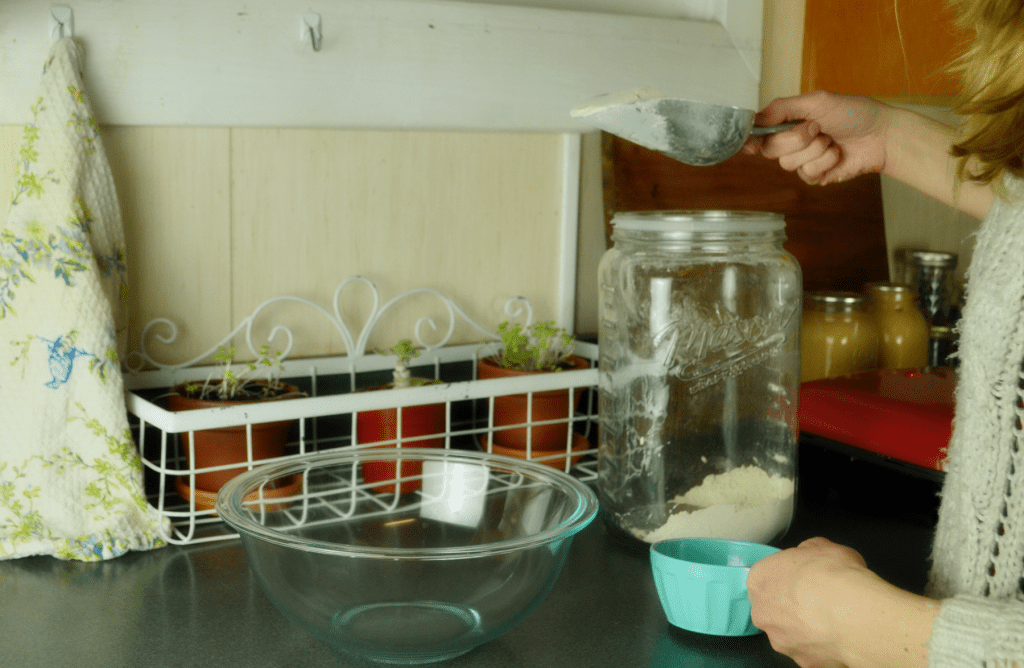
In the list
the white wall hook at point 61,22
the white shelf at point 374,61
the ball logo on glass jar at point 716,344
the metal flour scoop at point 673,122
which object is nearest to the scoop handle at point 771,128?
the metal flour scoop at point 673,122

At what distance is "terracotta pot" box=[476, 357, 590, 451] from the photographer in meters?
1.03

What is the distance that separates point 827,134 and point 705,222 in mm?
161

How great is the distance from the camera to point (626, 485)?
2.88 feet

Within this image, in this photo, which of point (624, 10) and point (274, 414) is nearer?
point (274, 414)

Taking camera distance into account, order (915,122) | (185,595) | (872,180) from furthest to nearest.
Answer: (872,180) < (915,122) < (185,595)

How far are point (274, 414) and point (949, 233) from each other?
106 centimetres

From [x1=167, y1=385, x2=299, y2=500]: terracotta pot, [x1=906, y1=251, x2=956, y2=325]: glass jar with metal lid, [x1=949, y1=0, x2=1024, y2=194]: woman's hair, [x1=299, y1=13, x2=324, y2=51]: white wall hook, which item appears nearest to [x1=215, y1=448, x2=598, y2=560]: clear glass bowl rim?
[x1=167, y1=385, x2=299, y2=500]: terracotta pot

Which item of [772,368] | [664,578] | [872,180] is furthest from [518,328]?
[872,180]

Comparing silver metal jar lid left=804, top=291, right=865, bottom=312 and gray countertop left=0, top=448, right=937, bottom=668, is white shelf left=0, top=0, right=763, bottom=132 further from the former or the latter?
gray countertop left=0, top=448, right=937, bottom=668

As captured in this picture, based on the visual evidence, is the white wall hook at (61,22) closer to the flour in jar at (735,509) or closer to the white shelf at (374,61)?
the white shelf at (374,61)

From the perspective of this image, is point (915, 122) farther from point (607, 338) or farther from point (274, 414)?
point (274, 414)

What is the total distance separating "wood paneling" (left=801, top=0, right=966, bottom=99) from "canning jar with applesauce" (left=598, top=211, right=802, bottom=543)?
36 cm

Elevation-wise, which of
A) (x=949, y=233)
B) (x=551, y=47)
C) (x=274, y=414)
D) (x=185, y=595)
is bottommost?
(x=185, y=595)

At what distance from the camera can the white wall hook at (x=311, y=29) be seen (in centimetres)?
97
